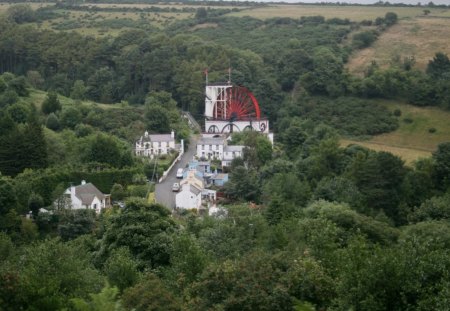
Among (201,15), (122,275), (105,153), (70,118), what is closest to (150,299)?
(122,275)

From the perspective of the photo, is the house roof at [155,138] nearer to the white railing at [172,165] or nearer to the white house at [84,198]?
the white railing at [172,165]

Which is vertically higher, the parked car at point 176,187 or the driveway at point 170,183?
the parked car at point 176,187

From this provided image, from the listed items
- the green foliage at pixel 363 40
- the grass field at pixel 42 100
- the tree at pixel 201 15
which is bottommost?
the grass field at pixel 42 100

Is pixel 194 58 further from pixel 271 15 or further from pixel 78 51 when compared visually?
pixel 271 15

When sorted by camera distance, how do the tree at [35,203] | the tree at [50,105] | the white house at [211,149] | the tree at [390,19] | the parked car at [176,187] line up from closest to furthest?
the tree at [35,203] < the parked car at [176,187] < the white house at [211,149] < the tree at [50,105] < the tree at [390,19]

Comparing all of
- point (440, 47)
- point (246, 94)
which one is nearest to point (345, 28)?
point (440, 47)

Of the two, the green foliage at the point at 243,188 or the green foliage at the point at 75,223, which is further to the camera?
the green foliage at the point at 243,188

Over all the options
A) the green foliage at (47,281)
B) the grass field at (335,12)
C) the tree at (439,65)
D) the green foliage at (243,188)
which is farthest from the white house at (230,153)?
the grass field at (335,12)
